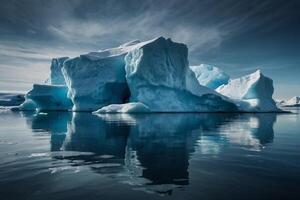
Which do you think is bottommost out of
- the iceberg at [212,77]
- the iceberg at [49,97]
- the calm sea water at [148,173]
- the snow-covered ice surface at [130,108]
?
the calm sea water at [148,173]

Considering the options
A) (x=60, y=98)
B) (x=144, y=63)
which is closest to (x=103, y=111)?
(x=144, y=63)

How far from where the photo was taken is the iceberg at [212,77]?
74.0 m

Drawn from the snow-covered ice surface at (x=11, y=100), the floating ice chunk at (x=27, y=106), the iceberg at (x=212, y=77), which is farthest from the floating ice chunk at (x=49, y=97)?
the snow-covered ice surface at (x=11, y=100)

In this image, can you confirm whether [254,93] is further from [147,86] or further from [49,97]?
[49,97]

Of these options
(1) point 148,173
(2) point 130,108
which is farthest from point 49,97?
(1) point 148,173

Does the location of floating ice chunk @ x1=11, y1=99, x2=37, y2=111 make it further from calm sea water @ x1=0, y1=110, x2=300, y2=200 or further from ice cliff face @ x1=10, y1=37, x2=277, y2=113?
calm sea water @ x1=0, y1=110, x2=300, y2=200

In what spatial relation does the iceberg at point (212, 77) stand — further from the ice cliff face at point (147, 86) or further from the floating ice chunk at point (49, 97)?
the floating ice chunk at point (49, 97)

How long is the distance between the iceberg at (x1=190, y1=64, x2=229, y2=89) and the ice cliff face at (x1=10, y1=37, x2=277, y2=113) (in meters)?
9.89

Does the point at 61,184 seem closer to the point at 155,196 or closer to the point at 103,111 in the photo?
the point at 155,196

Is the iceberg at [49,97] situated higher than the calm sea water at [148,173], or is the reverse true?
the iceberg at [49,97]

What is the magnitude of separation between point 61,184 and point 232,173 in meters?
3.98

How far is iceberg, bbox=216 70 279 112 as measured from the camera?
55375 millimetres

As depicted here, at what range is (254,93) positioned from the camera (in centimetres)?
5619

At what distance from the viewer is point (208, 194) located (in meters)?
4.89
